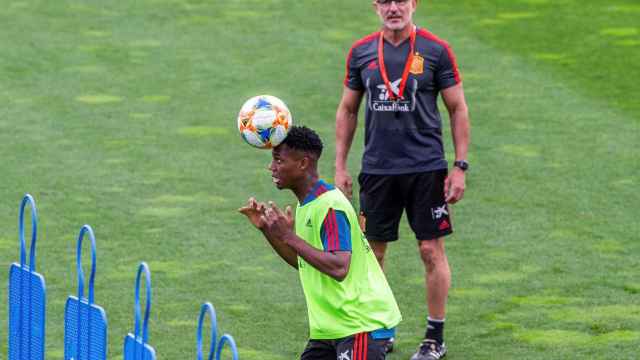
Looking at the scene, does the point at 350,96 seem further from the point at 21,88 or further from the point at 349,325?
the point at 21,88

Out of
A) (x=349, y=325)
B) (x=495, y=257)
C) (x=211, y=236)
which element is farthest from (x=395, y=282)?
(x=349, y=325)

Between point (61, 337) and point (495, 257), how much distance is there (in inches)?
128

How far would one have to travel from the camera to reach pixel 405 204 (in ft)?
32.0

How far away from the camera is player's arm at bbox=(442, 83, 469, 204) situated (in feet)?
31.3

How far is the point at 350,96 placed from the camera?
9.81 metres

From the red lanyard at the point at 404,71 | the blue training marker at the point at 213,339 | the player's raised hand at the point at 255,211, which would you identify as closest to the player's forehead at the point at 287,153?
the player's raised hand at the point at 255,211

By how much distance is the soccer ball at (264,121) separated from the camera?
8258 millimetres

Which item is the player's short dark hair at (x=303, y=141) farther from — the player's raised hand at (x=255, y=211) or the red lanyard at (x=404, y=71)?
the red lanyard at (x=404, y=71)

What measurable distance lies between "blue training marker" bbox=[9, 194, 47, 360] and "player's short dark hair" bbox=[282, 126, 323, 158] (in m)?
1.36

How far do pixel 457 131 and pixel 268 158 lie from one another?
4802 mm

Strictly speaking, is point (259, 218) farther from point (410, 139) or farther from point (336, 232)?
point (410, 139)

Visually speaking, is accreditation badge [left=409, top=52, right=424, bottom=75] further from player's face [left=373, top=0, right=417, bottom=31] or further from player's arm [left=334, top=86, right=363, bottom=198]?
player's arm [left=334, top=86, right=363, bottom=198]

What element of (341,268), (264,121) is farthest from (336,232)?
(264,121)

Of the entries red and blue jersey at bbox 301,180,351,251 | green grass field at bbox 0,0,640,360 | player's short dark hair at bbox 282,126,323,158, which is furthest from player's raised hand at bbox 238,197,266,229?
green grass field at bbox 0,0,640,360
